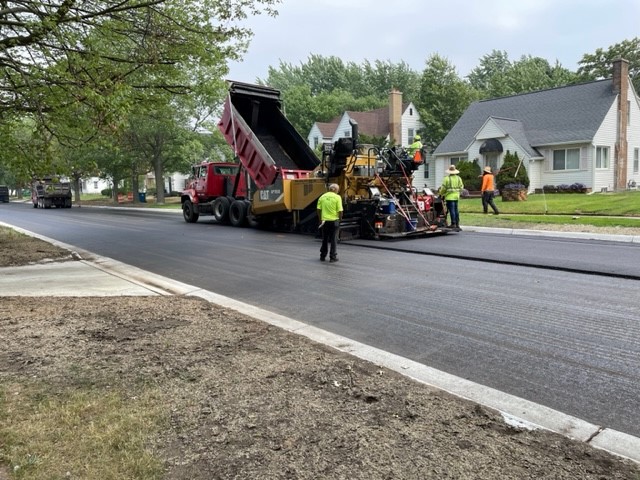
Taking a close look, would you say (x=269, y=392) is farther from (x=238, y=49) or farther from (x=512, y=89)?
(x=512, y=89)

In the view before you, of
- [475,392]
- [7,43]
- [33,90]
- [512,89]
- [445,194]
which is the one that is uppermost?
[512,89]

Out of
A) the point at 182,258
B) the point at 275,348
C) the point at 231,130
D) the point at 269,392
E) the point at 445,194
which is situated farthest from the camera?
the point at 231,130

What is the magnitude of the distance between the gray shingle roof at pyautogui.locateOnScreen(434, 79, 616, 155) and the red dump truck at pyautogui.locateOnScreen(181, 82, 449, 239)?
1751 cm

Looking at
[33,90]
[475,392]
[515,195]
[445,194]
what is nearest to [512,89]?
[515,195]

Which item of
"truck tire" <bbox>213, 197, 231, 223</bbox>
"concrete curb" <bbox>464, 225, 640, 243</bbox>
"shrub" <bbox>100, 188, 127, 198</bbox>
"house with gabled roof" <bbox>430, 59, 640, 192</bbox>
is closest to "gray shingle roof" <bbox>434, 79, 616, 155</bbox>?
"house with gabled roof" <bbox>430, 59, 640, 192</bbox>

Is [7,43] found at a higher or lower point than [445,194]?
higher

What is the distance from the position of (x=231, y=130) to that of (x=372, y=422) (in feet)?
48.2

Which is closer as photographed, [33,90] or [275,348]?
[275,348]

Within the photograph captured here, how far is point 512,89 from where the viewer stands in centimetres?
5034

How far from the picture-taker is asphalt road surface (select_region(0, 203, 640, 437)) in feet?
13.8

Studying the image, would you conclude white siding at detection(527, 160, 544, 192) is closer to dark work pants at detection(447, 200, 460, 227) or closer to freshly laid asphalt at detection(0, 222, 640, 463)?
dark work pants at detection(447, 200, 460, 227)

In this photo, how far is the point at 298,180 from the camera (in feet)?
49.7

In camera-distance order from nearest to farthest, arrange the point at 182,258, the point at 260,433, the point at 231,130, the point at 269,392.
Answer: the point at 260,433
the point at 269,392
the point at 182,258
the point at 231,130

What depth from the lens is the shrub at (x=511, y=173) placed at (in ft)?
84.1
